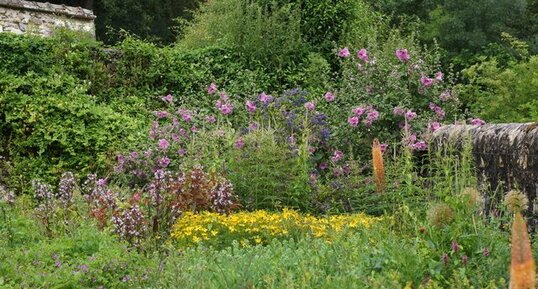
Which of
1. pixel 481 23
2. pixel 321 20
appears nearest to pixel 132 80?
pixel 321 20

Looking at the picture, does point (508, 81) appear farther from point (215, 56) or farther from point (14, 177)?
point (14, 177)

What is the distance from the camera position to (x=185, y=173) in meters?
6.99

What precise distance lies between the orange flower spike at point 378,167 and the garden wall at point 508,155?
2.06ft

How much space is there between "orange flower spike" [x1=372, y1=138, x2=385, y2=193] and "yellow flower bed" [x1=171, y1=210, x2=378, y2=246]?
2.77ft

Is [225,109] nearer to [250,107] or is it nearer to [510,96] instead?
[250,107]

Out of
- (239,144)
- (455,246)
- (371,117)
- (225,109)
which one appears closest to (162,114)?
(225,109)

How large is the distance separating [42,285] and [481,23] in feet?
57.6

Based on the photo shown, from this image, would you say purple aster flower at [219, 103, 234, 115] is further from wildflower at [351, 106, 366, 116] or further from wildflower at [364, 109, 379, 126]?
wildflower at [364, 109, 379, 126]

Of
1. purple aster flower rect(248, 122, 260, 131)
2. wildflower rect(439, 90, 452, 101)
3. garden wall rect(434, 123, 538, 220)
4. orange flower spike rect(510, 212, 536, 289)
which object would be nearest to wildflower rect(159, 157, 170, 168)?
purple aster flower rect(248, 122, 260, 131)

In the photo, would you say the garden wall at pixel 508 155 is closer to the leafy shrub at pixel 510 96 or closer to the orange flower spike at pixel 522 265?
the orange flower spike at pixel 522 265

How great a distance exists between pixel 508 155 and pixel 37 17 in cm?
918

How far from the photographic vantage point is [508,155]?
609cm

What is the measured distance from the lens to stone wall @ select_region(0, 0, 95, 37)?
12.3 m

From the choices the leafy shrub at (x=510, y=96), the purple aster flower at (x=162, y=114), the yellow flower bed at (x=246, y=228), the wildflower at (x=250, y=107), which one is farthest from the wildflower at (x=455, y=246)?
the leafy shrub at (x=510, y=96)
